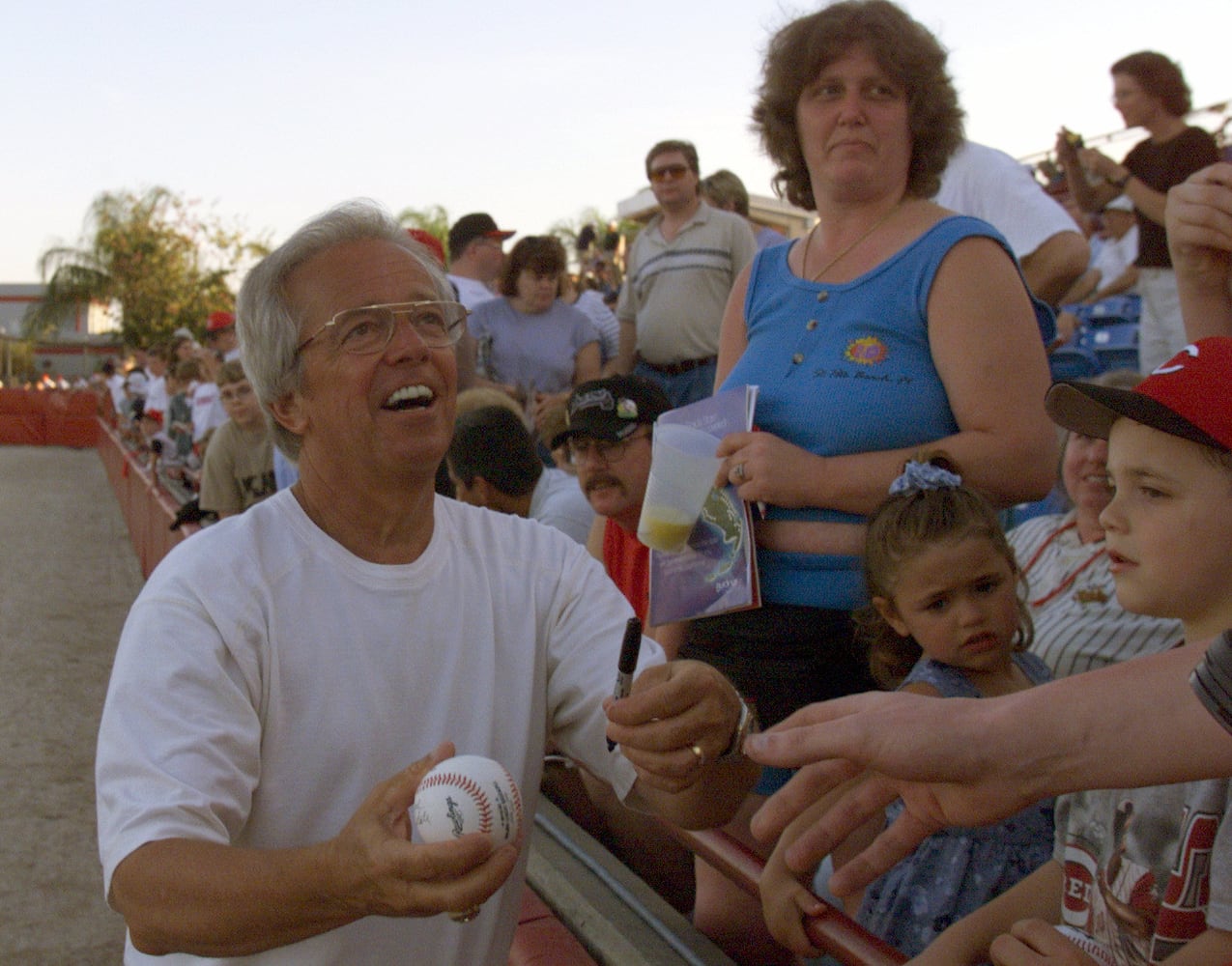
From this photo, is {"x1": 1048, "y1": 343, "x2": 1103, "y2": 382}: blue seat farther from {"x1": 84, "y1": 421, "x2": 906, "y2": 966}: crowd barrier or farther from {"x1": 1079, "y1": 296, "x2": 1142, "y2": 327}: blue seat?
{"x1": 84, "y1": 421, "x2": 906, "y2": 966}: crowd barrier

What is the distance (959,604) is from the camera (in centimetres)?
246

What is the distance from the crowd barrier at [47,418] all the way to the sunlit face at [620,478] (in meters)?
32.4

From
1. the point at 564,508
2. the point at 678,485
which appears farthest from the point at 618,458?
the point at 678,485

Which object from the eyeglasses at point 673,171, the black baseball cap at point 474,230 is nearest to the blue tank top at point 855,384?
the eyeglasses at point 673,171

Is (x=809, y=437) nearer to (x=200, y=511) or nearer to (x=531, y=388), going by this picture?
(x=531, y=388)

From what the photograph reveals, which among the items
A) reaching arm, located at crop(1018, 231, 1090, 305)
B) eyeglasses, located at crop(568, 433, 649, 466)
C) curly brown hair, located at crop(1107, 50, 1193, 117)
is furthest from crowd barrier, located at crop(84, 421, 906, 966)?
curly brown hair, located at crop(1107, 50, 1193, 117)

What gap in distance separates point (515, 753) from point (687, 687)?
18.4 inches

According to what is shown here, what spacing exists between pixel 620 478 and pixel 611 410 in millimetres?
223

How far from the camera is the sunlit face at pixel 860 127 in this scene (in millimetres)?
2797

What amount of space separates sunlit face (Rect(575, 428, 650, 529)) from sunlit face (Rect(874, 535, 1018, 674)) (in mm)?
1316

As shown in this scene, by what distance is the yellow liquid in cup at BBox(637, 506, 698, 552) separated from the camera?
9.19 ft

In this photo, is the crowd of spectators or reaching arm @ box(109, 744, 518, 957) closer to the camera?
reaching arm @ box(109, 744, 518, 957)

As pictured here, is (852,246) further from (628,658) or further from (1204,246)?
(628,658)

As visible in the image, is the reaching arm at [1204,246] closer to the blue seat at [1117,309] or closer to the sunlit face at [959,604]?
the sunlit face at [959,604]
